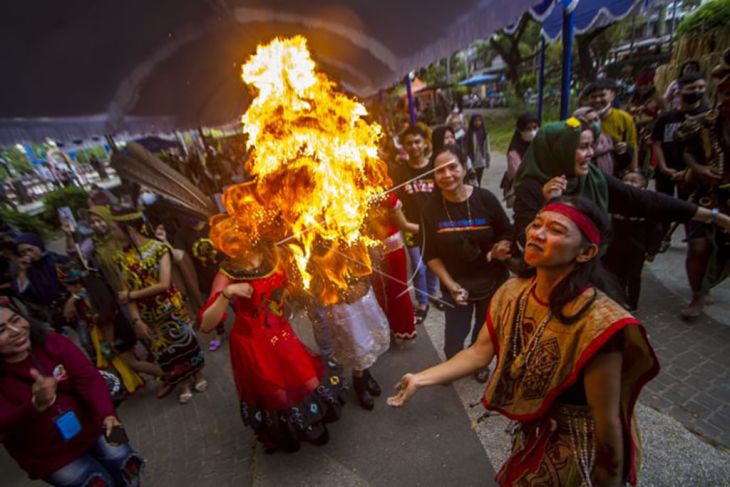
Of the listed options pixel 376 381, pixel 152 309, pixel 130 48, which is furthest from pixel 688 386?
pixel 130 48

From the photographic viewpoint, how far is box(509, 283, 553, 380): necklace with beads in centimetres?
172

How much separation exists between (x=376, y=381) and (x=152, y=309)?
2.66 m

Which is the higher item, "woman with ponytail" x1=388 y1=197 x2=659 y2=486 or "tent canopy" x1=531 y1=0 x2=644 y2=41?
"tent canopy" x1=531 y1=0 x2=644 y2=41

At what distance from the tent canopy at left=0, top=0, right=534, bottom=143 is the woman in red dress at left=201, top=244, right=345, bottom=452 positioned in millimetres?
2283

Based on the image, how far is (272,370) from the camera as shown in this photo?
2859mm

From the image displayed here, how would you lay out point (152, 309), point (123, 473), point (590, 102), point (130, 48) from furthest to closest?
point (590, 102)
point (152, 309)
point (130, 48)
point (123, 473)

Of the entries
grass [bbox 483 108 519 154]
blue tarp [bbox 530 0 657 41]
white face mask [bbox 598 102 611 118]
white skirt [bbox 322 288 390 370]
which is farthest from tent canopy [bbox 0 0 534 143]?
grass [bbox 483 108 519 154]

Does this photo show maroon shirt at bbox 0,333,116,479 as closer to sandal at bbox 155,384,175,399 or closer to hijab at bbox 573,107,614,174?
sandal at bbox 155,384,175,399

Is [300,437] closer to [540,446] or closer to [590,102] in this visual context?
[540,446]

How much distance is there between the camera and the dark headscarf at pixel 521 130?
554cm

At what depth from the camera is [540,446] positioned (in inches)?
71.9

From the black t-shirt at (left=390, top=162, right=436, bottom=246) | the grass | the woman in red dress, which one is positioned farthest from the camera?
the grass

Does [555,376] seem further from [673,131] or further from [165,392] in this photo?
[673,131]

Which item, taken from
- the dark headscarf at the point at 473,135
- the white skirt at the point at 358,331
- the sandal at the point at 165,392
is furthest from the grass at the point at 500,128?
the sandal at the point at 165,392
